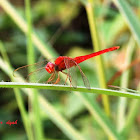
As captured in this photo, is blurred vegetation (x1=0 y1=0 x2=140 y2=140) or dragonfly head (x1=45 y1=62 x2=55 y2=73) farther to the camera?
blurred vegetation (x1=0 y1=0 x2=140 y2=140)

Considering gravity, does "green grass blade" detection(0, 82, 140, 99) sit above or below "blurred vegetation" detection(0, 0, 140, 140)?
below

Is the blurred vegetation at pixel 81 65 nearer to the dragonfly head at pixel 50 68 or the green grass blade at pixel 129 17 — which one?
the green grass blade at pixel 129 17

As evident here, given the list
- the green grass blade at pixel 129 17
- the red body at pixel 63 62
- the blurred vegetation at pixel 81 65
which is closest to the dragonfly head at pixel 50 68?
the red body at pixel 63 62

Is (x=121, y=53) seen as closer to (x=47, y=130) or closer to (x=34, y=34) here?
(x=47, y=130)

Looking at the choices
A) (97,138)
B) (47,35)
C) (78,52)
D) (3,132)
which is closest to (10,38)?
(47,35)

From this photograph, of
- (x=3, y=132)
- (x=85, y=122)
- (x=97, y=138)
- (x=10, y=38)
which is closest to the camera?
(x=97, y=138)

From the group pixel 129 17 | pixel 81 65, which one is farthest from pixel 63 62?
pixel 81 65

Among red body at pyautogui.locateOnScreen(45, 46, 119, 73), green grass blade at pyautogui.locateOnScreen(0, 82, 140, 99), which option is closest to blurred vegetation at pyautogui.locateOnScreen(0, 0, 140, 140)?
red body at pyautogui.locateOnScreen(45, 46, 119, 73)

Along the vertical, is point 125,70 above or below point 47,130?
below

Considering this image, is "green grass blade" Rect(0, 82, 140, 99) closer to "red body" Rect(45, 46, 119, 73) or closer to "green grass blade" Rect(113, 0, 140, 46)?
"red body" Rect(45, 46, 119, 73)
